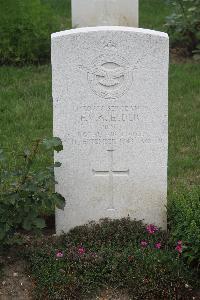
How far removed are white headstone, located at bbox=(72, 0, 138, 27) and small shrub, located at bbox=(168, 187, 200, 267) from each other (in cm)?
497

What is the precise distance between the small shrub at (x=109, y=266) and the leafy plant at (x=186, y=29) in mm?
4861

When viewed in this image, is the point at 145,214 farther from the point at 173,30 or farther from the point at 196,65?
the point at 173,30

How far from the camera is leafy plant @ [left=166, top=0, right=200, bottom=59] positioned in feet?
32.2

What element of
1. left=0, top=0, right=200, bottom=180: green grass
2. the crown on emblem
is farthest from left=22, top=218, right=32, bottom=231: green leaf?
left=0, top=0, right=200, bottom=180: green grass

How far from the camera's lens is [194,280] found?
4.86m

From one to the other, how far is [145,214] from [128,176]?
0.30m

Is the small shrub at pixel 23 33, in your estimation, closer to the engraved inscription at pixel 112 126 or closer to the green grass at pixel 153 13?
the green grass at pixel 153 13

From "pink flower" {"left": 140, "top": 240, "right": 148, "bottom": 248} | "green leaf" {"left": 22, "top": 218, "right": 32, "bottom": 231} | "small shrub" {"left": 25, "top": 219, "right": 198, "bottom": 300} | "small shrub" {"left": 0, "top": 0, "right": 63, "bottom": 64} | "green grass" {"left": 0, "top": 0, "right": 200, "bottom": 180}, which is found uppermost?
"small shrub" {"left": 0, "top": 0, "right": 63, "bottom": 64}

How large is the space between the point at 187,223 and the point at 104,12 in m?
5.50

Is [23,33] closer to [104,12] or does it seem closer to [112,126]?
[104,12]

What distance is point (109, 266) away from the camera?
490 cm

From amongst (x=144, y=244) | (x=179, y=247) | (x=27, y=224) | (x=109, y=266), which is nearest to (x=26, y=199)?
(x=27, y=224)

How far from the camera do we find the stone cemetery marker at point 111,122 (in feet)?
16.6

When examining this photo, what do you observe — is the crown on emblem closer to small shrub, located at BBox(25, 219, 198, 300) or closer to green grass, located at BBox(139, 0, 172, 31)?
small shrub, located at BBox(25, 219, 198, 300)
